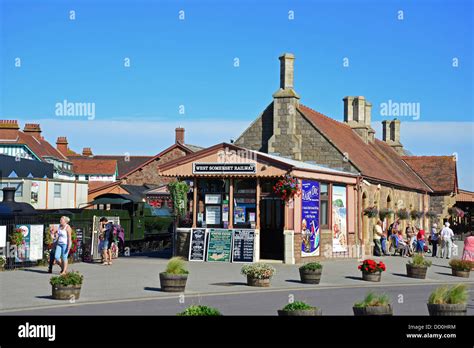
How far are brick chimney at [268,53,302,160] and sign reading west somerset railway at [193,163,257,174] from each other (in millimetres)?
8442

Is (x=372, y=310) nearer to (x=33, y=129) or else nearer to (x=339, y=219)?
(x=339, y=219)

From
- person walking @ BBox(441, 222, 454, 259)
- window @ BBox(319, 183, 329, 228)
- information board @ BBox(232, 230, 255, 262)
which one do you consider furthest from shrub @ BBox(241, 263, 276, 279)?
person walking @ BBox(441, 222, 454, 259)

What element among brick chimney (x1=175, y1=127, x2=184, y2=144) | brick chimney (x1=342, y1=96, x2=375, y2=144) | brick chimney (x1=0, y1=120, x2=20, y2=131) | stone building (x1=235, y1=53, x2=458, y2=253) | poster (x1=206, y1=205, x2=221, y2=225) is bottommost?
poster (x1=206, y1=205, x2=221, y2=225)

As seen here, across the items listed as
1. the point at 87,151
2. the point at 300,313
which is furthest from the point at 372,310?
the point at 87,151

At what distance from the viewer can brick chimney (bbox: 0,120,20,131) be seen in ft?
220

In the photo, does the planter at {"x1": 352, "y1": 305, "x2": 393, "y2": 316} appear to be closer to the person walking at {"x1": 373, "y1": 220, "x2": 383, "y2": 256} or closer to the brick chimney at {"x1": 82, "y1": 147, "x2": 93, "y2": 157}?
the person walking at {"x1": 373, "y1": 220, "x2": 383, "y2": 256}

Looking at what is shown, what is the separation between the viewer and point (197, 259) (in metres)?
26.8

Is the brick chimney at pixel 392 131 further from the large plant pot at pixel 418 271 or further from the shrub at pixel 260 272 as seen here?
the shrub at pixel 260 272

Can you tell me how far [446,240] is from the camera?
113 feet

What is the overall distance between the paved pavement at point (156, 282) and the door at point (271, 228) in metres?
1.47

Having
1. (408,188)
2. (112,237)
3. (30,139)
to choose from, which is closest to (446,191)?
(408,188)

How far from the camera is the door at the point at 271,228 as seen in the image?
1070 inches
